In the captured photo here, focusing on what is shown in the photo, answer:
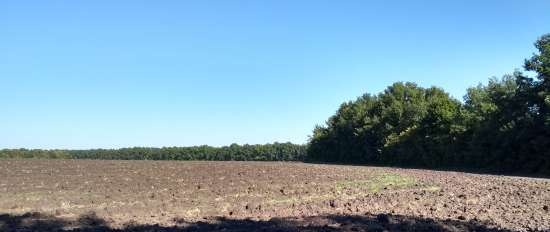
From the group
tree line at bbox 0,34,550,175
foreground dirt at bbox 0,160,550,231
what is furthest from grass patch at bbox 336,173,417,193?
tree line at bbox 0,34,550,175

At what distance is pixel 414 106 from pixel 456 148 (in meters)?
10.1

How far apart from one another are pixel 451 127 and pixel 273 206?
30.5 metres

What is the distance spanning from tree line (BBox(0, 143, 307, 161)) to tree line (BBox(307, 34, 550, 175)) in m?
17.1

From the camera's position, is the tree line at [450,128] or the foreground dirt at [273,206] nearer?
the foreground dirt at [273,206]

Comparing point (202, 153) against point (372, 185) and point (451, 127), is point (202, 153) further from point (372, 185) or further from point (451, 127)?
point (372, 185)

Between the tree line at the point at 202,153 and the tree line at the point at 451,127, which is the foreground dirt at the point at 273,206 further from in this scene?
the tree line at the point at 202,153

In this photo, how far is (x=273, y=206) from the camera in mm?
15016

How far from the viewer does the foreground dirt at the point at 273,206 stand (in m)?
11.2

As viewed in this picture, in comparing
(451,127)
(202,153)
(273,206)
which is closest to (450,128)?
(451,127)

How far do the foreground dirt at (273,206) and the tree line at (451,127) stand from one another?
12.5 metres

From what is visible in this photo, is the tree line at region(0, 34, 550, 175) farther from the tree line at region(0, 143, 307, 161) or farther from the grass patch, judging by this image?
the tree line at region(0, 143, 307, 161)

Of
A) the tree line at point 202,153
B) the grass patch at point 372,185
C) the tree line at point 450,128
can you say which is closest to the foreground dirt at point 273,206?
the grass patch at point 372,185

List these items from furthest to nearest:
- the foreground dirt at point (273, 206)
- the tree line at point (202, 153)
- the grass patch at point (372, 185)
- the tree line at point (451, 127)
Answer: the tree line at point (202, 153) → the tree line at point (451, 127) → the grass patch at point (372, 185) → the foreground dirt at point (273, 206)

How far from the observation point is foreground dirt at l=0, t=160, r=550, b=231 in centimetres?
1120
